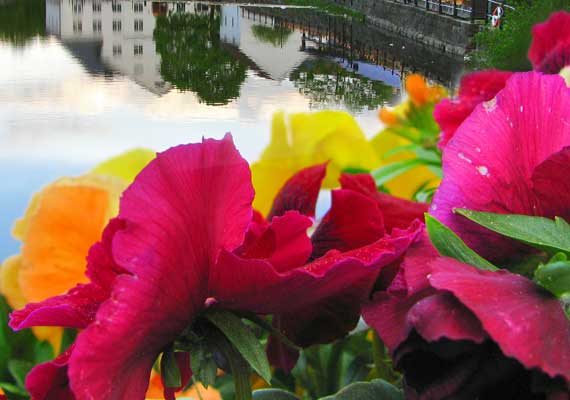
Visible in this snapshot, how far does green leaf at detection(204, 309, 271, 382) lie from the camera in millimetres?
205

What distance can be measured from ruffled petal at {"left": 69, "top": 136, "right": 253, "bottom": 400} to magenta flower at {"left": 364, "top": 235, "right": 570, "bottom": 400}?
1.8 inches

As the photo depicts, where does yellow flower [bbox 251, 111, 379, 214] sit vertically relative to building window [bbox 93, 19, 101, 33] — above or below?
below

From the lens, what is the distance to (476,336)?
6.2 inches

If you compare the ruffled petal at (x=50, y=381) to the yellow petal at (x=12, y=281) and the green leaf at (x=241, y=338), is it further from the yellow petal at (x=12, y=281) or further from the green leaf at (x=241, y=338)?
the yellow petal at (x=12, y=281)

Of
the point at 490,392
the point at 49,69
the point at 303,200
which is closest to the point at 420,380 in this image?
the point at 490,392

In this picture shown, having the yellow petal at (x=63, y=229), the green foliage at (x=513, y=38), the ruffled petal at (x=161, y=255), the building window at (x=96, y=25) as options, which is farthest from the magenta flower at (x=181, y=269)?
the green foliage at (x=513, y=38)

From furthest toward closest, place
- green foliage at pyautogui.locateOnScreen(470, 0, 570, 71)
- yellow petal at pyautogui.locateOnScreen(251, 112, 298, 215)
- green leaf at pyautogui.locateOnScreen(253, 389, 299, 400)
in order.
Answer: green foliage at pyautogui.locateOnScreen(470, 0, 570, 71)
yellow petal at pyautogui.locateOnScreen(251, 112, 298, 215)
green leaf at pyautogui.locateOnScreen(253, 389, 299, 400)

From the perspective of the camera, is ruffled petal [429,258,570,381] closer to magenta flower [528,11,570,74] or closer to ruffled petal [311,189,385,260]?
ruffled petal [311,189,385,260]

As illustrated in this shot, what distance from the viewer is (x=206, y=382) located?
0.22 metres

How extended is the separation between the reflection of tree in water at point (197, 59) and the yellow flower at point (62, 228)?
0.13 ft

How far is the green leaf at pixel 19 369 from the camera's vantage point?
0.41 m

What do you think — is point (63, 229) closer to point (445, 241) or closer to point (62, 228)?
point (62, 228)

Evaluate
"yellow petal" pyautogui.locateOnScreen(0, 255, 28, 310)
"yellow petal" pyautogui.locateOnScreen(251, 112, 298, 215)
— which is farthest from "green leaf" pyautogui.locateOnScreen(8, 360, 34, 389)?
"yellow petal" pyautogui.locateOnScreen(251, 112, 298, 215)

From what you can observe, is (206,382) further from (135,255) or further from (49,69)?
(49,69)
